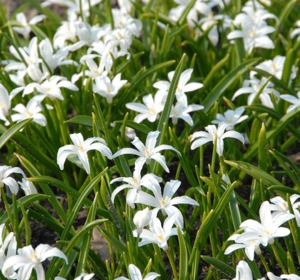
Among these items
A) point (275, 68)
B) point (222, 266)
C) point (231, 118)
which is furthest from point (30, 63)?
point (222, 266)

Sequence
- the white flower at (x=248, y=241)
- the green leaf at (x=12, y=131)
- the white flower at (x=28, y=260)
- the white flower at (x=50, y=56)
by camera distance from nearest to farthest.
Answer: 1. the white flower at (x=28, y=260)
2. the white flower at (x=248, y=241)
3. the green leaf at (x=12, y=131)
4. the white flower at (x=50, y=56)

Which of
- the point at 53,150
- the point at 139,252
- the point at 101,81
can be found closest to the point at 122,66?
the point at 101,81

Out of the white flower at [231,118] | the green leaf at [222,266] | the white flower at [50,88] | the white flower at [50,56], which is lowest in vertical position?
the green leaf at [222,266]

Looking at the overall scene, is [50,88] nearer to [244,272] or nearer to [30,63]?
[30,63]

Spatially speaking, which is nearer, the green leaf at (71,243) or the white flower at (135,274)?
the white flower at (135,274)

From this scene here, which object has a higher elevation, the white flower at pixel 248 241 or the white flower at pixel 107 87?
the white flower at pixel 107 87

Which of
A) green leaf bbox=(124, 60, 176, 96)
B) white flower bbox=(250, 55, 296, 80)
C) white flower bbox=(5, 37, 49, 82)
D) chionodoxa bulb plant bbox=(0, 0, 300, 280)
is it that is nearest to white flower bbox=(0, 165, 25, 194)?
chionodoxa bulb plant bbox=(0, 0, 300, 280)

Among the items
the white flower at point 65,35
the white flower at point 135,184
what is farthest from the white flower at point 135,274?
the white flower at point 65,35

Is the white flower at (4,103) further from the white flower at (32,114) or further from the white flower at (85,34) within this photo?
the white flower at (85,34)
